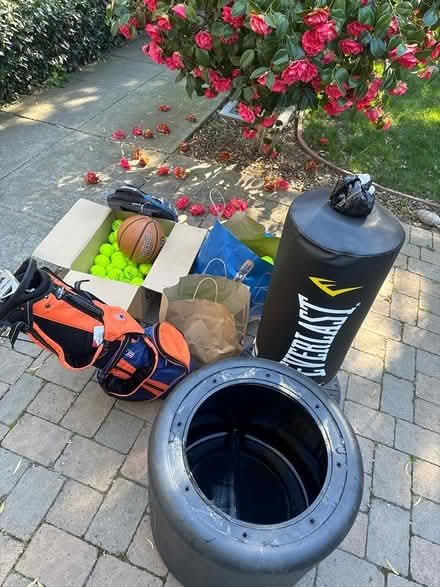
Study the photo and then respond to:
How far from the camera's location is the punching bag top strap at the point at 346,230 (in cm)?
188

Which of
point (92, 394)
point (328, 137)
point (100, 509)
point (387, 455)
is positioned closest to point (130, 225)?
point (92, 394)

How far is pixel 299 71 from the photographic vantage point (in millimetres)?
2832

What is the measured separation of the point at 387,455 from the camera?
8.86 ft

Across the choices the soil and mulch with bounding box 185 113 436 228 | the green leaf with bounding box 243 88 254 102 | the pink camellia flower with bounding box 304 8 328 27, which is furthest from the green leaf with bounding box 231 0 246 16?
the soil and mulch with bounding box 185 113 436 228

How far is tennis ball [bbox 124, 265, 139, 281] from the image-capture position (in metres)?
3.23

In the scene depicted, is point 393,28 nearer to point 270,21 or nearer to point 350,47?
point 350,47

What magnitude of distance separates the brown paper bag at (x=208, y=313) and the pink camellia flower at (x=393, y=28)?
6.44ft

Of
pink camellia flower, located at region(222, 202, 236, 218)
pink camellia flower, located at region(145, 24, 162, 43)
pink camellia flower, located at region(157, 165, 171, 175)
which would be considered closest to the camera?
pink camellia flower, located at region(145, 24, 162, 43)

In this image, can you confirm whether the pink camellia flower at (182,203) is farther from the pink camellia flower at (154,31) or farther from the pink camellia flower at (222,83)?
the pink camellia flower at (154,31)

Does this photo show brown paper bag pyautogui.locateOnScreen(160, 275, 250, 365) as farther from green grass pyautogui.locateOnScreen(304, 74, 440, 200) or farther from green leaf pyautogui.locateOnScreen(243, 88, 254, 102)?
green grass pyautogui.locateOnScreen(304, 74, 440, 200)

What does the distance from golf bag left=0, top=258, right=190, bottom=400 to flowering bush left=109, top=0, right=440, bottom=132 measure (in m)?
1.95

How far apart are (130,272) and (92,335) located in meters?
1.04

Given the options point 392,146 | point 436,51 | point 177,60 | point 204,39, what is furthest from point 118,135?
point 392,146

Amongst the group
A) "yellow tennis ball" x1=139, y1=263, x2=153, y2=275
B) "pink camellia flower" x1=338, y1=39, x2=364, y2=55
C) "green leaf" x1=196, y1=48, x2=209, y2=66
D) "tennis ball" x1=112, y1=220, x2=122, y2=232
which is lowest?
"yellow tennis ball" x1=139, y1=263, x2=153, y2=275
